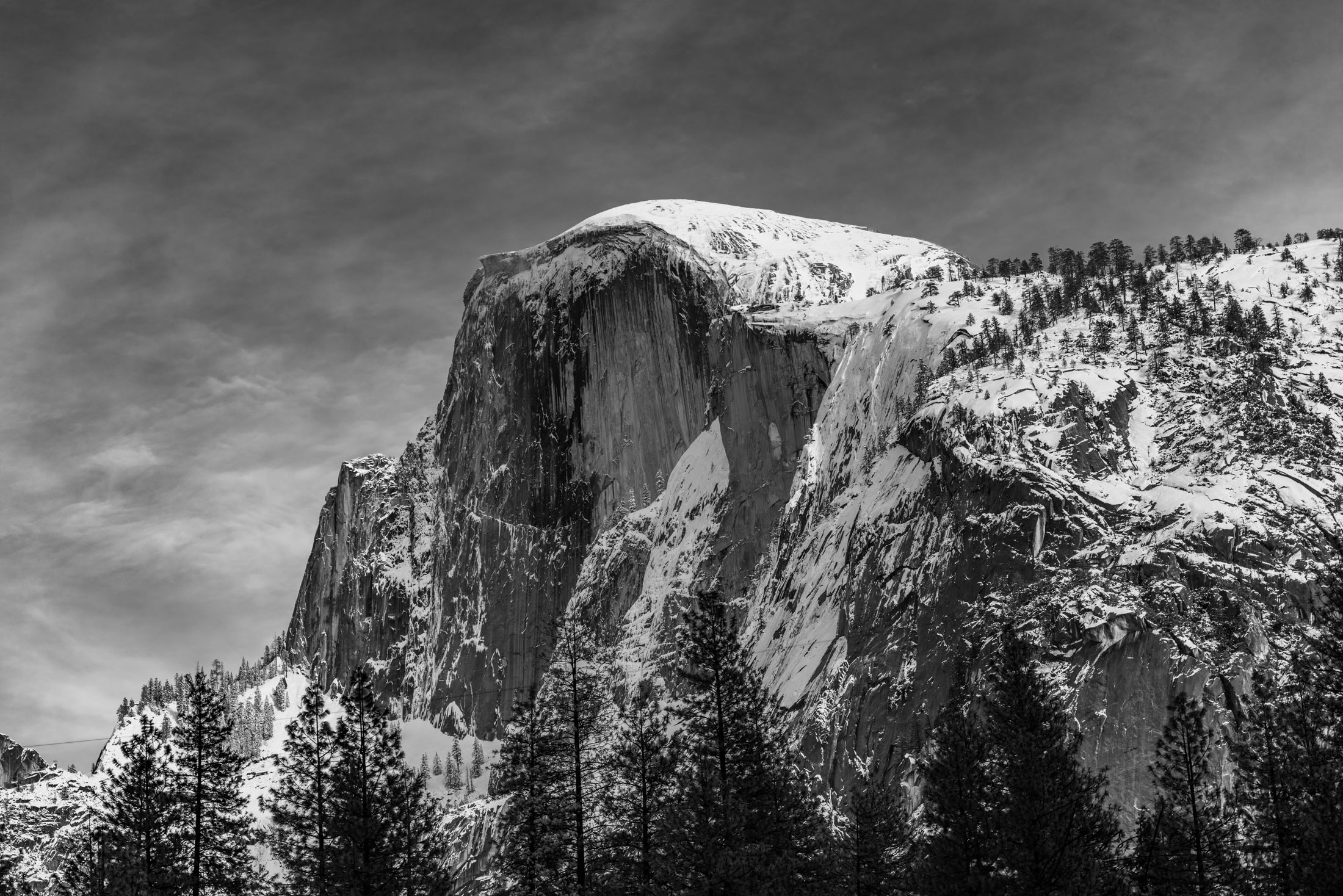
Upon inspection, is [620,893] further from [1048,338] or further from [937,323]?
[937,323]

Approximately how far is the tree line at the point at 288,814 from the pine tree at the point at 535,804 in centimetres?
356

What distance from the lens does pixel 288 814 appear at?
53.8m

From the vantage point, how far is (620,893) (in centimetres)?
5131

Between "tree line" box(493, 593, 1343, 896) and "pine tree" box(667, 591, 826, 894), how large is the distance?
83 mm

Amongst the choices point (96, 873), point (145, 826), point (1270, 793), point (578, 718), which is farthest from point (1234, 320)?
point (145, 826)

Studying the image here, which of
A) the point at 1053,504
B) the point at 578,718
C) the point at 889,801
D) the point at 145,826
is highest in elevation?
the point at 1053,504

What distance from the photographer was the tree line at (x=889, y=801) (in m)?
47.7

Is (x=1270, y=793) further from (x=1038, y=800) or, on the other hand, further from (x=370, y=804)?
(x=370, y=804)

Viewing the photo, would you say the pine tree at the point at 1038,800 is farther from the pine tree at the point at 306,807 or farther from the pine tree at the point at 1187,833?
the pine tree at the point at 306,807

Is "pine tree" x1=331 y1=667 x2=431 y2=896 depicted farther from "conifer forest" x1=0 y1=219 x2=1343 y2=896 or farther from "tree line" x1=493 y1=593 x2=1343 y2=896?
"tree line" x1=493 y1=593 x2=1343 y2=896

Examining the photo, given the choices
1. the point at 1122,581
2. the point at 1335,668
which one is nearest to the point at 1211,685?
the point at 1122,581

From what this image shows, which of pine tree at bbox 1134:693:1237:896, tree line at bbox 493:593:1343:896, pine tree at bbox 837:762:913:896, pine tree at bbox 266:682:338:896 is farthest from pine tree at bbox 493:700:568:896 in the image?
pine tree at bbox 1134:693:1237:896

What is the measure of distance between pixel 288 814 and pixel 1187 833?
3576 centimetres

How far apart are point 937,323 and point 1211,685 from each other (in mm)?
61527
